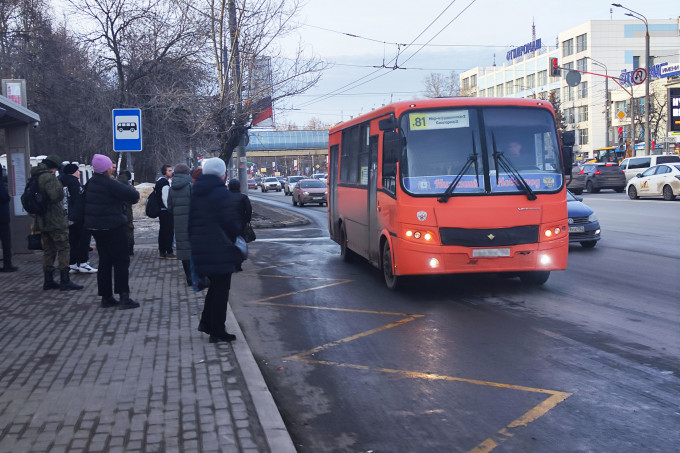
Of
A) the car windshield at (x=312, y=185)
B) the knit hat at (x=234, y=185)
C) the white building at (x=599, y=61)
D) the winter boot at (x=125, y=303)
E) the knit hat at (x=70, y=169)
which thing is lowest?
the winter boot at (x=125, y=303)

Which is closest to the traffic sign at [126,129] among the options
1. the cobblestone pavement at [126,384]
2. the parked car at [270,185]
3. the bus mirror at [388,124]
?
the cobblestone pavement at [126,384]

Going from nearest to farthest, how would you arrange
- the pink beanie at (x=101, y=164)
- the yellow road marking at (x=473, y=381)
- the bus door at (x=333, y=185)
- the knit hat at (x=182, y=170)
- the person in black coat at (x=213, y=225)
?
the yellow road marking at (x=473, y=381)
the person in black coat at (x=213, y=225)
the pink beanie at (x=101, y=164)
the knit hat at (x=182, y=170)
the bus door at (x=333, y=185)

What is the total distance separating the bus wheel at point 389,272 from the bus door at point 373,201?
29 cm

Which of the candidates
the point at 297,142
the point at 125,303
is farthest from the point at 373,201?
the point at 297,142

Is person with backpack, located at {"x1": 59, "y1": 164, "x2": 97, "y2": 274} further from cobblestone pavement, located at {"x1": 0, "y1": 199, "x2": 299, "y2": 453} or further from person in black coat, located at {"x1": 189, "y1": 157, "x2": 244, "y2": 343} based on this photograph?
person in black coat, located at {"x1": 189, "y1": 157, "x2": 244, "y2": 343}

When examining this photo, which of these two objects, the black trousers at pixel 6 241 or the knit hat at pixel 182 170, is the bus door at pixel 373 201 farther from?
the black trousers at pixel 6 241

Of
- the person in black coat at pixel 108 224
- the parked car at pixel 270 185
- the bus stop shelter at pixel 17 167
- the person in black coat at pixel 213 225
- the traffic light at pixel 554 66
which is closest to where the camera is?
the person in black coat at pixel 213 225

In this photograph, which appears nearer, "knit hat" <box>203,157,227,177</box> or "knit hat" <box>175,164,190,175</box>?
"knit hat" <box>203,157,227,177</box>

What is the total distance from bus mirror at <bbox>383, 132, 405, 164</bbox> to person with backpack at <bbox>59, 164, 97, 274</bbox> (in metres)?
4.55

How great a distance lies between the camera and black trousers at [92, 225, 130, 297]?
341 inches

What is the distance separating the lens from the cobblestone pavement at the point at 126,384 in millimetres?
4406

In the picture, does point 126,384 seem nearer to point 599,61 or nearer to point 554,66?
point 554,66

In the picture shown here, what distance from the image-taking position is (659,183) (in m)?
30.8

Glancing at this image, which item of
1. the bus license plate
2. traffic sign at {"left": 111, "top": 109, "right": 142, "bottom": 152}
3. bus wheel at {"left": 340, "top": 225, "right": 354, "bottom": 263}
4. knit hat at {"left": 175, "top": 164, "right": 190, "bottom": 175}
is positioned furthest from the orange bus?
traffic sign at {"left": 111, "top": 109, "right": 142, "bottom": 152}
